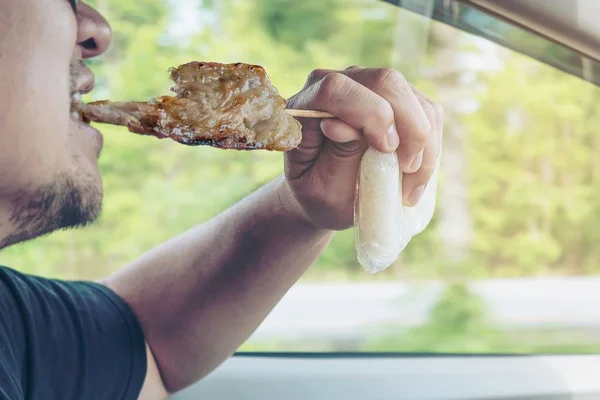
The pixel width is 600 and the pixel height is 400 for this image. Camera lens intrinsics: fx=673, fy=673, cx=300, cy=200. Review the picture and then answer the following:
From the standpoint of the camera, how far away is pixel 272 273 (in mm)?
1592

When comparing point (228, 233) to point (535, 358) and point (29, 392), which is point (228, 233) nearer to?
point (29, 392)

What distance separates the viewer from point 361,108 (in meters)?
1.13

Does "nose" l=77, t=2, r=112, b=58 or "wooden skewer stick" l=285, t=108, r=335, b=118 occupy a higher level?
"nose" l=77, t=2, r=112, b=58

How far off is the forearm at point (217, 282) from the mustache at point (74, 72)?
0.49 meters

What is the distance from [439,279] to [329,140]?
2063mm

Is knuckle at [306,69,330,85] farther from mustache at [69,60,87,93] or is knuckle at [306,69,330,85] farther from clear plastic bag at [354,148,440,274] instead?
mustache at [69,60,87,93]

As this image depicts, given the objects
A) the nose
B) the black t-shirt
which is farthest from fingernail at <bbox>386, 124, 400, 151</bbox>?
the black t-shirt

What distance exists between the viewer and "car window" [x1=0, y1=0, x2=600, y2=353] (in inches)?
90.7

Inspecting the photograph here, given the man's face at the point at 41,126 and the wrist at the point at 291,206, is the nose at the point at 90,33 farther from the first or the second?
the wrist at the point at 291,206

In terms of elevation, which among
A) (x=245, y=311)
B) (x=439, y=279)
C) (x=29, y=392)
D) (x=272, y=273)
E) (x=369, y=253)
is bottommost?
(x=439, y=279)

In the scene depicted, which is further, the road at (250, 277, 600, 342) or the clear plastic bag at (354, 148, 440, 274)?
the road at (250, 277, 600, 342)

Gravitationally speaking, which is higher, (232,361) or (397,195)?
(397,195)

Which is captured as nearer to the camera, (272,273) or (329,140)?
(329,140)

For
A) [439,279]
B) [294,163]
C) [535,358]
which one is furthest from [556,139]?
[294,163]
